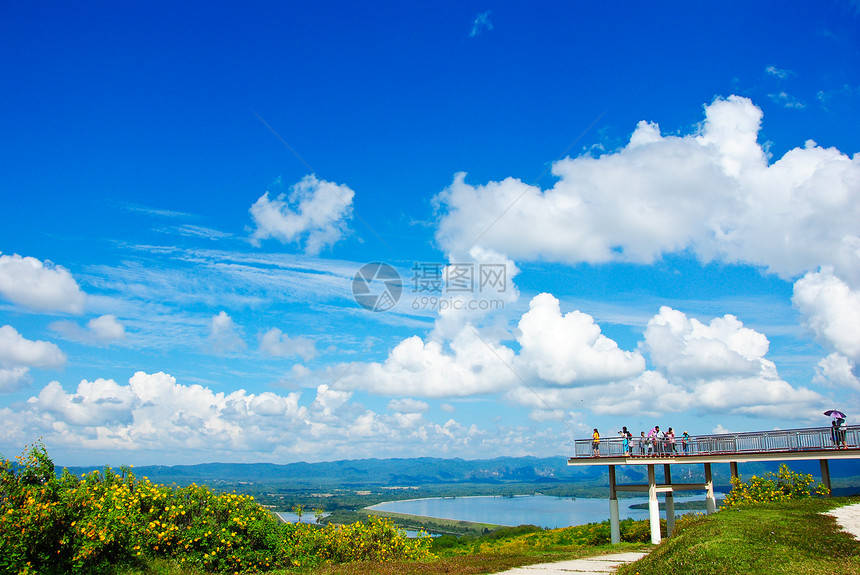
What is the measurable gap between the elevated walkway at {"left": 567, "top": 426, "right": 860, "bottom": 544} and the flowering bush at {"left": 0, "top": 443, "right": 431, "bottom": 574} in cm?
1022

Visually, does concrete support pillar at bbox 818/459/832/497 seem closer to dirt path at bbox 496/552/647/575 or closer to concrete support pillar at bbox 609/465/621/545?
concrete support pillar at bbox 609/465/621/545

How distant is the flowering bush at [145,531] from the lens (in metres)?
13.6

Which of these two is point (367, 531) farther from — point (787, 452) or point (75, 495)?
point (787, 452)

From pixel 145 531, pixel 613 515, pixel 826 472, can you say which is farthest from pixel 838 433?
pixel 145 531

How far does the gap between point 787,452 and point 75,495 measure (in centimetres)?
2592

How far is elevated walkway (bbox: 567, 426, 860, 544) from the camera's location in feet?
77.7

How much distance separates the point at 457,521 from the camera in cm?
14850

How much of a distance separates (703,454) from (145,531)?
932 inches

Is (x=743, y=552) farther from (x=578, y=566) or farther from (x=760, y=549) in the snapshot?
(x=578, y=566)

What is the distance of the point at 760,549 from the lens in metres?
12.5

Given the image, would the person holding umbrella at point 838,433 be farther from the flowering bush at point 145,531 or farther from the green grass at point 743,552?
the flowering bush at point 145,531

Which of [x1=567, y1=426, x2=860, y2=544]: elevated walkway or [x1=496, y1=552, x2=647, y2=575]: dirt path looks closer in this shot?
[x1=496, y1=552, x2=647, y2=575]: dirt path

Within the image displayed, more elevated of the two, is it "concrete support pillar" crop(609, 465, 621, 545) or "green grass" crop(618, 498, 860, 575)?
"green grass" crop(618, 498, 860, 575)

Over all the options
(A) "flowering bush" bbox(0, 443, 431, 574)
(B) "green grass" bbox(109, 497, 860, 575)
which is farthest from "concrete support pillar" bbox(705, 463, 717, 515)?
(A) "flowering bush" bbox(0, 443, 431, 574)
